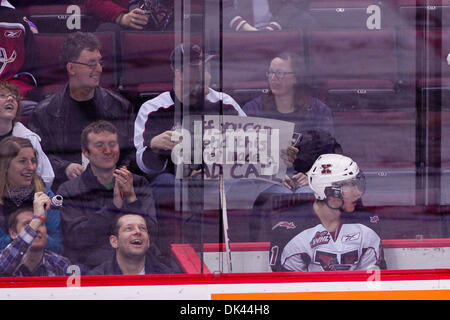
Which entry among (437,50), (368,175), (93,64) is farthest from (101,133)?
(437,50)

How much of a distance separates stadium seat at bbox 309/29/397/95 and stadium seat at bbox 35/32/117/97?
80cm

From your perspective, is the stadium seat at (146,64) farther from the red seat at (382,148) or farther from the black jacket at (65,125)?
the red seat at (382,148)

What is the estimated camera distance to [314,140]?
342cm

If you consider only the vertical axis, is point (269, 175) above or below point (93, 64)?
below

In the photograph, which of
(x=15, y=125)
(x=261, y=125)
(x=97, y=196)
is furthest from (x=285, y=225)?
(x=15, y=125)

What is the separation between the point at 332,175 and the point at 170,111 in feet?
2.29

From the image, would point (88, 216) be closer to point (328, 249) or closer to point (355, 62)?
point (328, 249)

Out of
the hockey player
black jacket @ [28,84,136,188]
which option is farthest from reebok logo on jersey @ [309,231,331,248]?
black jacket @ [28,84,136,188]

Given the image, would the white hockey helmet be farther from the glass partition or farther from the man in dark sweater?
the man in dark sweater

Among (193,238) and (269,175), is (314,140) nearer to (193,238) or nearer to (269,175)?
(269,175)

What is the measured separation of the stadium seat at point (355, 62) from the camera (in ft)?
11.2

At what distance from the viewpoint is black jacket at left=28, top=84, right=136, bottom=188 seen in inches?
132

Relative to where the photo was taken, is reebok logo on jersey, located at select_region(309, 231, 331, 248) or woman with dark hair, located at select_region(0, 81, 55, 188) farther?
reebok logo on jersey, located at select_region(309, 231, 331, 248)

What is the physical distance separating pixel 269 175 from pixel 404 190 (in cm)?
55
